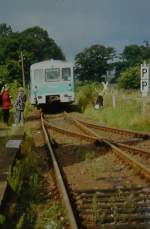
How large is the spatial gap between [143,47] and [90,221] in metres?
124

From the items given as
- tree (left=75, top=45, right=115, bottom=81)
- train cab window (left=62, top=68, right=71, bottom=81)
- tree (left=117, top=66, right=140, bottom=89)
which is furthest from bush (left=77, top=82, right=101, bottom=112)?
tree (left=75, top=45, right=115, bottom=81)

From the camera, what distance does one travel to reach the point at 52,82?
30734 millimetres

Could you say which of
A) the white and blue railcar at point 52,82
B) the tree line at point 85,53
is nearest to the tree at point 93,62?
the tree line at point 85,53

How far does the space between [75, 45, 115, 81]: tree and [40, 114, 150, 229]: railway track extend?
11517cm

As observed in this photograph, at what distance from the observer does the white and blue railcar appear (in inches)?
1203

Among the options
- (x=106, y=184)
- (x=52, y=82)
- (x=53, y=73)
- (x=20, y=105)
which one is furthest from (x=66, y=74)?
(x=106, y=184)

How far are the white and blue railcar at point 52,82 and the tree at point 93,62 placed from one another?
96580 mm

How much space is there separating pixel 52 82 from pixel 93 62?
10113 cm

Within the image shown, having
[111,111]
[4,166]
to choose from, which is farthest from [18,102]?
[4,166]

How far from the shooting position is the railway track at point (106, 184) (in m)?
6.36

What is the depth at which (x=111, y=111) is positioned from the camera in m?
24.3

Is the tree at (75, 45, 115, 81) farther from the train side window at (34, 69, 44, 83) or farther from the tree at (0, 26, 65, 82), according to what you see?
the train side window at (34, 69, 44, 83)

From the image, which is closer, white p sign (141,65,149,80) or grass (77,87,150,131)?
grass (77,87,150,131)

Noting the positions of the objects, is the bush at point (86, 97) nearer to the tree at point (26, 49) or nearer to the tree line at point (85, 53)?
the tree at point (26, 49)
